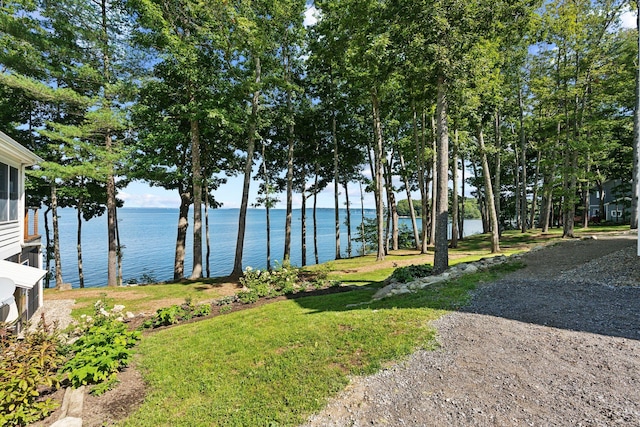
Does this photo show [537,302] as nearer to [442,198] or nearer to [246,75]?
[442,198]

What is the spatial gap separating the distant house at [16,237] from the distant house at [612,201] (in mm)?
36823

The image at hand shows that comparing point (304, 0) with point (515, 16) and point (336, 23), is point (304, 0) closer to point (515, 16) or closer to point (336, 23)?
point (336, 23)

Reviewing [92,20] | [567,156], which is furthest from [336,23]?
[567,156]

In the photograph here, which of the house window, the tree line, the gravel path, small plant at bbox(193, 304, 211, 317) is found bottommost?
small plant at bbox(193, 304, 211, 317)

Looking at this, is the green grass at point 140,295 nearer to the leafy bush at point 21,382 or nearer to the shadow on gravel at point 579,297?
the leafy bush at point 21,382

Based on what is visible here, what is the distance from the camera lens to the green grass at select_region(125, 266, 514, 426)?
12.9ft

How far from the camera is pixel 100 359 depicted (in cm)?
511

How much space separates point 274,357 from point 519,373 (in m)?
3.54

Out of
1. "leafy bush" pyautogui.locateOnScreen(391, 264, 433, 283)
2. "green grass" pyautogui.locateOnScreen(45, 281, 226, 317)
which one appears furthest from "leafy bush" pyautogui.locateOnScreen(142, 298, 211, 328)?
"leafy bush" pyautogui.locateOnScreen(391, 264, 433, 283)

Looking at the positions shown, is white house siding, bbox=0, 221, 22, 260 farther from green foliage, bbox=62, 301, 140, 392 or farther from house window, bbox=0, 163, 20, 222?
green foliage, bbox=62, 301, 140, 392

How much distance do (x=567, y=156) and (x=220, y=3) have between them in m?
18.7

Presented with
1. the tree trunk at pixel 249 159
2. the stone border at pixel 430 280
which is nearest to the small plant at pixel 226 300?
the tree trunk at pixel 249 159

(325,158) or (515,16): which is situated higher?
(515,16)

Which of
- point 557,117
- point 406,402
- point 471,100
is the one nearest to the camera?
point 406,402
